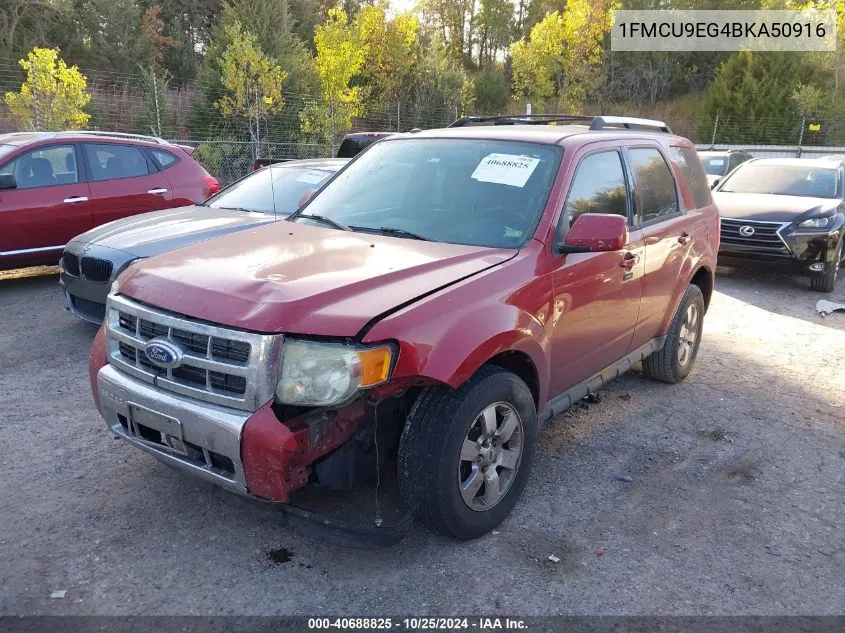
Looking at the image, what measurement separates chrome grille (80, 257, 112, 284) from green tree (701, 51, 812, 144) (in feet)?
94.9

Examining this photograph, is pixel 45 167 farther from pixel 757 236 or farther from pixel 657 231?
pixel 757 236

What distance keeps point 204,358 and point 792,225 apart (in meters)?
8.29

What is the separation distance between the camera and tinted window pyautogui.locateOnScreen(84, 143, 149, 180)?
7.75m

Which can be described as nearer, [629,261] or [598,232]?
[598,232]

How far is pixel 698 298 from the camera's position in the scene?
5316 mm

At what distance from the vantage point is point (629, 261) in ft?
13.3

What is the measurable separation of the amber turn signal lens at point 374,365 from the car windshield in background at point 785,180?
9.15 metres

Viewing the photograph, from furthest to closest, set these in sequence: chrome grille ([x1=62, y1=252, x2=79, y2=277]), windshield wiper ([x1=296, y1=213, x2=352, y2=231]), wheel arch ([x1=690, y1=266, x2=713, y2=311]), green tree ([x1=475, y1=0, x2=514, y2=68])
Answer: green tree ([x1=475, y1=0, x2=514, y2=68]) → chrome grille ([x1=62, y1=252, x2=79, y2=277]) → wheel arch ([x1=690, y1=266, x2=713, y2=311]) → windshield wiper ([x1=296, y1=213, x2=352, y2=231])

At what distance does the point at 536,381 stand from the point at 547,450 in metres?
0.92

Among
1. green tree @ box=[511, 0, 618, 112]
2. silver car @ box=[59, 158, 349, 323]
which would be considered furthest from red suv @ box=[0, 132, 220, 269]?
green tree @ box=[511, 0, 618, 112]

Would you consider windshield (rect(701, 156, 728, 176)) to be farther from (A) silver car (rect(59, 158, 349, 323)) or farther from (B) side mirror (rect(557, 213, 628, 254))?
(B) side mirror (rect(557, 213, 628, 254))

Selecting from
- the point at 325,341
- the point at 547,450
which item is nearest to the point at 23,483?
the point at 325,341

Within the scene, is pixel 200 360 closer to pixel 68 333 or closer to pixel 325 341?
pixel 325 341

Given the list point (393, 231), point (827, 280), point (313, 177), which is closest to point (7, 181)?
point (313, 177)
